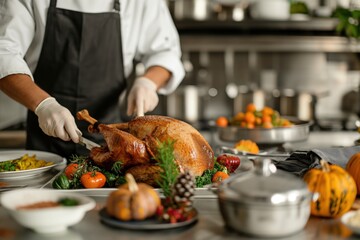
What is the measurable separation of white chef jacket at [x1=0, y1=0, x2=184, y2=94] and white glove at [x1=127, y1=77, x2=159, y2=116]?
0.71ft

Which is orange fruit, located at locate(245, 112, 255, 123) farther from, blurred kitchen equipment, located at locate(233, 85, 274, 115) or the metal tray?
blurred kitchen equipment, located at locate(233, 85, 274, 115)

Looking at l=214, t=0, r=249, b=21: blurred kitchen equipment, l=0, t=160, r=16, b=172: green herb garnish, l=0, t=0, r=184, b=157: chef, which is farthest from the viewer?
l=214, t=0, r=249, b=21: blurred kitchen equipment

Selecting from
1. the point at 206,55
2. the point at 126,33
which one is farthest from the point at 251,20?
the point at 126,33

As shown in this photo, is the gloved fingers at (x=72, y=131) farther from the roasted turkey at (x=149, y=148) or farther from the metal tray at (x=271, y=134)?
the metal tray at (x=271, y=134)

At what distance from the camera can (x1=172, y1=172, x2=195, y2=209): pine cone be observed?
1.25 m

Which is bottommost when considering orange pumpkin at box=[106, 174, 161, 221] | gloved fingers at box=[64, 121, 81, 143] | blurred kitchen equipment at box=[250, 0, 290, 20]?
orange pumpkin at box=[106, 174, 161, 221]

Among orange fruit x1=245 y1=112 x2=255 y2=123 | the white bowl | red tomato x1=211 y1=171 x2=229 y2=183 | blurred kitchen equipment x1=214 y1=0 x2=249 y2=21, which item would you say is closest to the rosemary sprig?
red tomato x1=211 y1=171 x2=229 y2=183

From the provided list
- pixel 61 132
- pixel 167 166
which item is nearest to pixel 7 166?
pixel 61 132

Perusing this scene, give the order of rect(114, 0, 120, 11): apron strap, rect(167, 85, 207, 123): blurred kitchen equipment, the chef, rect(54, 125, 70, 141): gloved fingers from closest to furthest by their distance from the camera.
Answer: rect(54, 125, 70, 141): gloved fingers < the chef < rect(114, 0, 120, 11): apron strap < rect(167, 85, 207, 123): blurred kitchen equipment

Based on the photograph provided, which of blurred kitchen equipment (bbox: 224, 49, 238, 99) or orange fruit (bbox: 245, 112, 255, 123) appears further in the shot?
blurred kitchen equipment (bbox: 224, 49, 238, 99)

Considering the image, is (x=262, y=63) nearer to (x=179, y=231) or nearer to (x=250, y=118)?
(x=250, y=118)

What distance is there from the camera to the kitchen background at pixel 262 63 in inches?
164

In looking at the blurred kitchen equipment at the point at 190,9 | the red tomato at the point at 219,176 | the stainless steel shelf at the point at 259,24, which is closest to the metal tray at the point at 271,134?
the red tomato at the point at 219,176

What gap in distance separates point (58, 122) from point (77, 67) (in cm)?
67
